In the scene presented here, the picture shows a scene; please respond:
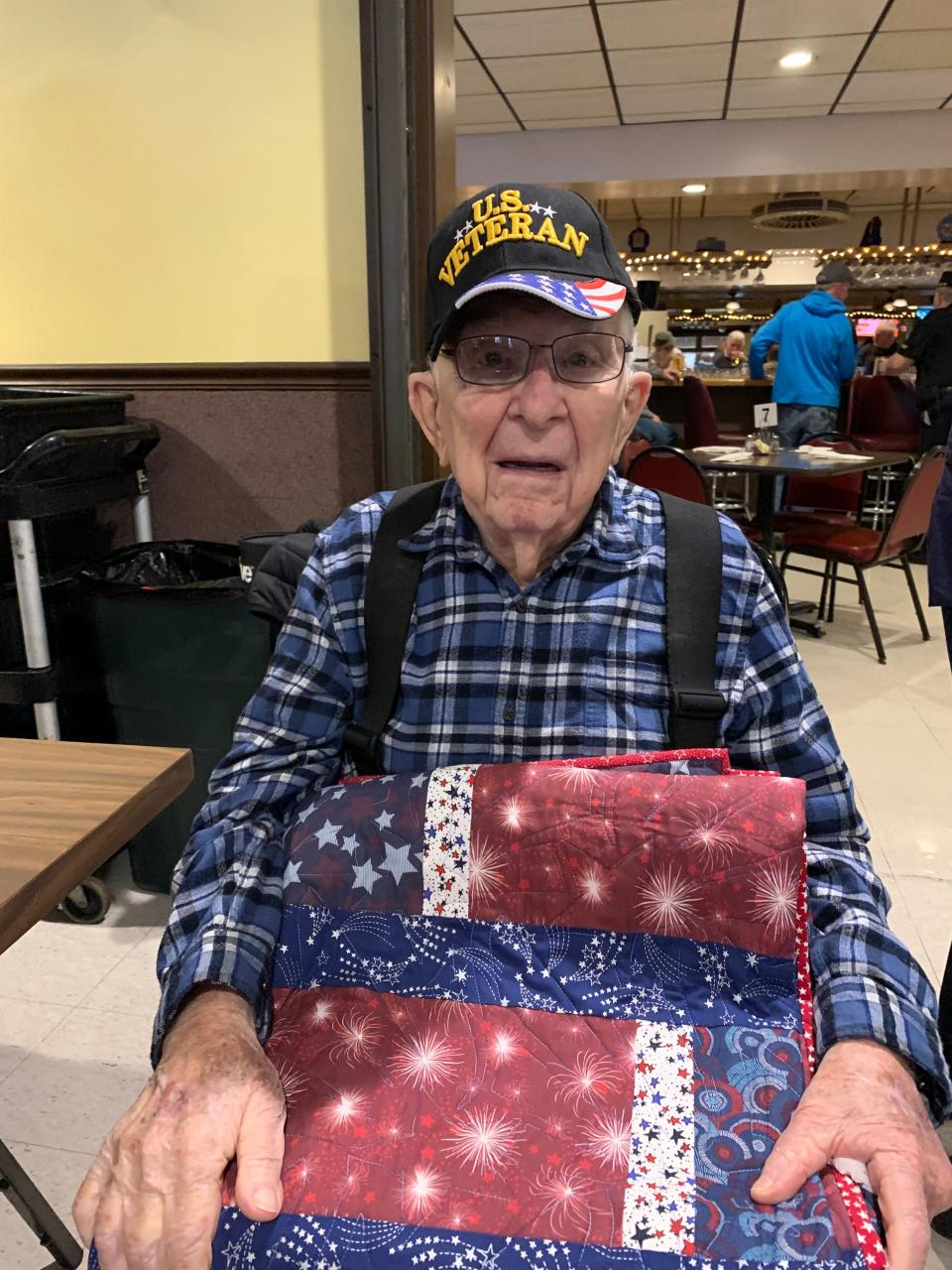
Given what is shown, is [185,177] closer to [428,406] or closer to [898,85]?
[428,406]

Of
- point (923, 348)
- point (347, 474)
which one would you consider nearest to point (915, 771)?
point (347, 474)

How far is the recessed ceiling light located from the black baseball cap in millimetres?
6582

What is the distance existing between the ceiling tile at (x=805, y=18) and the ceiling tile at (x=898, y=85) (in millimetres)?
1070

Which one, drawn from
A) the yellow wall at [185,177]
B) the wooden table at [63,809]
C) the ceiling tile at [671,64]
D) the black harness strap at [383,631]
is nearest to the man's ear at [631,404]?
the black harness strap at [383,631]

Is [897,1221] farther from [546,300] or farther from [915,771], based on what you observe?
[915,771]

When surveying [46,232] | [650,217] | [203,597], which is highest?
[650,217]

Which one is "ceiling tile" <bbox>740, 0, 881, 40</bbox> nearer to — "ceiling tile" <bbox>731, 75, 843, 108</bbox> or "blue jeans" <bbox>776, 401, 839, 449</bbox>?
"ceiling tile" <bbox>731, 75, 843, 108</bbox>

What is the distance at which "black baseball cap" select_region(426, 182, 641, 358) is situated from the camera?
890mm

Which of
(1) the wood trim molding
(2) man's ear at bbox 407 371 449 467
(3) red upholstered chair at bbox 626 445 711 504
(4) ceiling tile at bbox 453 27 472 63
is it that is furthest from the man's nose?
(4) ceiling tile at bbox 453 27 472 63

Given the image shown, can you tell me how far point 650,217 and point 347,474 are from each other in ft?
39.2

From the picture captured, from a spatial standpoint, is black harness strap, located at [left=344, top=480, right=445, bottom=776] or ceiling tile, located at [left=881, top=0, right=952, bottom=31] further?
ceiling tile, located at [left=881, top=0, right=952, bottom=31]

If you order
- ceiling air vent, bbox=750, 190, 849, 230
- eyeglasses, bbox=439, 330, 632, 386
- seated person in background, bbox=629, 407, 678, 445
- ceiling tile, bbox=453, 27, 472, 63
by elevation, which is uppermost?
ceiling tile, bbox=453, 27, 472, 63

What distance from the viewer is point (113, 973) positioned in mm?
2090

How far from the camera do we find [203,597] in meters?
2.11
